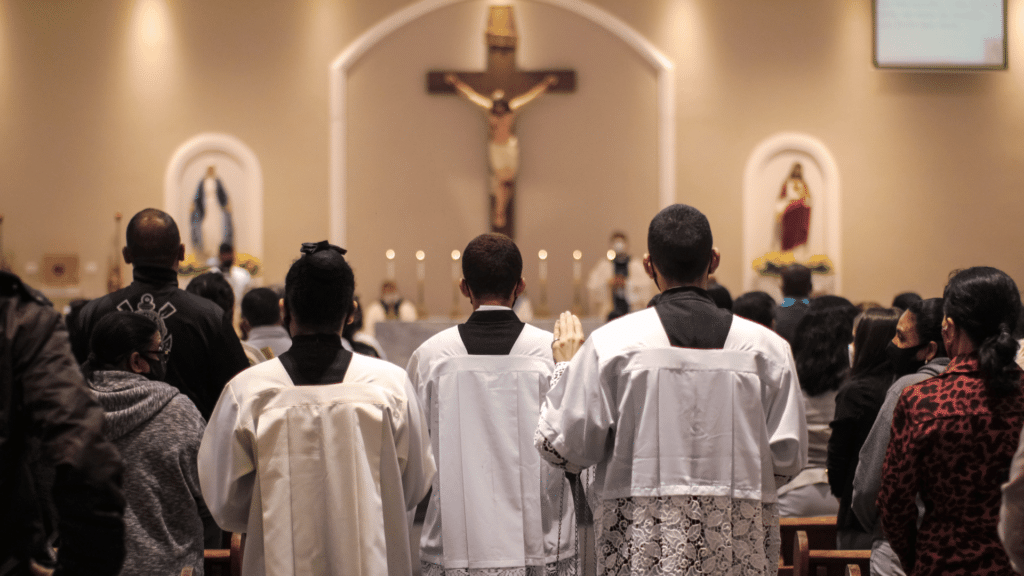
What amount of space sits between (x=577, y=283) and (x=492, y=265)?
714 cm

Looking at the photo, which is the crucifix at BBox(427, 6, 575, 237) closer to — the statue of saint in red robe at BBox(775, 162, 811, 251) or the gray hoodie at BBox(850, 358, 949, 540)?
the statue of saint in red robe at BBox(775, 162, 811, 251)

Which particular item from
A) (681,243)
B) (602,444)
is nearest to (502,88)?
(681,243)

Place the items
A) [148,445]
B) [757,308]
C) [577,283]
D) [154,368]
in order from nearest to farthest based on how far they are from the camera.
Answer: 1. [148,445]
2. [154,368]
3. [757,308]
4. [577,283]

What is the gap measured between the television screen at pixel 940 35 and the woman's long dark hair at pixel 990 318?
30.3ft

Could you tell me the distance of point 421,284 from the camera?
9.64 meters

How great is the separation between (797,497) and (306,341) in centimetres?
228

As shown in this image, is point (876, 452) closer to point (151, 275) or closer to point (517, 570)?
point (517, 570)

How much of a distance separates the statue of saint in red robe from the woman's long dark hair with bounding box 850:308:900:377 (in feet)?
25.2

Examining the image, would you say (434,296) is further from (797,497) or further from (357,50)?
(797,497)

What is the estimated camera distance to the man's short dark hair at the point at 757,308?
14.3 ft

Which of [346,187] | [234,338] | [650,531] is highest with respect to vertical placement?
[346,187]

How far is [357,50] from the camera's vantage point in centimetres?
1086

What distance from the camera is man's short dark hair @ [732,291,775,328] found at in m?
4.36

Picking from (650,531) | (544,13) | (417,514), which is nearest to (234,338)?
(417,514)
